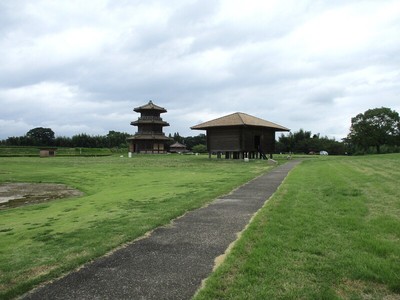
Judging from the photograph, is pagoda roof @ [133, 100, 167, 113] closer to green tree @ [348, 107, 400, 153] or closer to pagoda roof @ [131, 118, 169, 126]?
pagoda roof @ [131, 118, 169, 126]

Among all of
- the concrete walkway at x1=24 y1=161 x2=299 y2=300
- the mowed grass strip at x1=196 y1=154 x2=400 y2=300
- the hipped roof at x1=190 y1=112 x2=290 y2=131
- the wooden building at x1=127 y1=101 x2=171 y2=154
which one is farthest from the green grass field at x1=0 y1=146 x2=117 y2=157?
the mowed grass strip at x1=196 y1=154 x2=400 y2=300

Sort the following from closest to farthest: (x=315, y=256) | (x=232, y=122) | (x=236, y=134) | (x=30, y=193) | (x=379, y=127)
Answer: (x=315, y=256), (x=30, y=193), (x=232, y=122), (x=236, y=134), (x=379, y=127)

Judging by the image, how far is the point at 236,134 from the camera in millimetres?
38375

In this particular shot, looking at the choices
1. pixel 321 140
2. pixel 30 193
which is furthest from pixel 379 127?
pixel 30 193

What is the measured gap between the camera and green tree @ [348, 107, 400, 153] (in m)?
51.4

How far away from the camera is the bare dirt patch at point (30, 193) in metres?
12.3

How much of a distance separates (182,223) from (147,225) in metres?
0.74

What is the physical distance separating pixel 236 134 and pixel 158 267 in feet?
112

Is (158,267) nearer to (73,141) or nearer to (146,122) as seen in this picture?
(146,122)

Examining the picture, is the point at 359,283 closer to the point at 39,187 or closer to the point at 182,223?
the point at 182,223

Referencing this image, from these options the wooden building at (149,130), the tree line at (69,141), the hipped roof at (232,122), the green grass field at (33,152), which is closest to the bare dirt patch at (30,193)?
the hipped roof at (232,122)

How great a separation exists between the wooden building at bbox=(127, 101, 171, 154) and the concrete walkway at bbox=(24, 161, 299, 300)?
186 feet

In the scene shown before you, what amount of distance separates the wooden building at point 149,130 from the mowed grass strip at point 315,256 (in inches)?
2209

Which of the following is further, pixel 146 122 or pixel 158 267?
pixel 146 122
